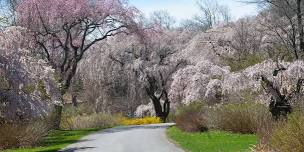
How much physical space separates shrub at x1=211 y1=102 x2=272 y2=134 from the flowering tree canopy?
15748mm

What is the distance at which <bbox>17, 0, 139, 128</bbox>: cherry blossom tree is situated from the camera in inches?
1607

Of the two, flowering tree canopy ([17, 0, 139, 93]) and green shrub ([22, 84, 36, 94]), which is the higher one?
flowering tree canopy ([17, 0, 139, 93])

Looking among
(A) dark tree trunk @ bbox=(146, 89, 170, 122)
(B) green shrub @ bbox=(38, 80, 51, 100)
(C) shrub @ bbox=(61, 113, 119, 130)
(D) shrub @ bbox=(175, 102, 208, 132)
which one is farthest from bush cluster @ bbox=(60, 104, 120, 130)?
(B) green shrub @ bbox=(38, 80, 51, 100)

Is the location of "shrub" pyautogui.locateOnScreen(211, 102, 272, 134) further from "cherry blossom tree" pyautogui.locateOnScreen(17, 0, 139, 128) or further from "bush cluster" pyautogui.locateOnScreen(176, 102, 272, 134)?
"cherry blossom tree" pyautogui.locateOnScreen(17, 0, 139, 128)

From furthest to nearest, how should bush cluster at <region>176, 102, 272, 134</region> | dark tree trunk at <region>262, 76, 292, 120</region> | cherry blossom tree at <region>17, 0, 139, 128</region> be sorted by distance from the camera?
cherry blossom tree at <region>17, 0, 139, 128</region>
bush cluster at <region>176, 102, 272, 134</region>
dark tree trunk at <region>262, 76, 292, 120</region>

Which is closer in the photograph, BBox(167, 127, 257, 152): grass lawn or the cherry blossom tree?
BBox(167, 127, 257, 152): grass lawn

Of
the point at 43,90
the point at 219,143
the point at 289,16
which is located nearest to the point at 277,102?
the point at 219,143

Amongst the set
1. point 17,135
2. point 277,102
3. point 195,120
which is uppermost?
point 277,102

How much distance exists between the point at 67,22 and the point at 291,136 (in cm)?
3093

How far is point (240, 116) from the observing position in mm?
25422

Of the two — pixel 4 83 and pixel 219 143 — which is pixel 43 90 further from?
pixel 219 143

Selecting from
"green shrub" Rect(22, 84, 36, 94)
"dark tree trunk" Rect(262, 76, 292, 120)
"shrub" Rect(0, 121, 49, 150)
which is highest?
"green shrub" Rect(22, 84, 36, 94)

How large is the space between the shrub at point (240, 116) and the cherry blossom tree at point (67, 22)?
15.7 metres

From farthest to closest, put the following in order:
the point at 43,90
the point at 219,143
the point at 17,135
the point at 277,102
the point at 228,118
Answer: the point at 43,90, the point at 228,118, the point at 17,135, the point at 277,102, the point at 219,143
